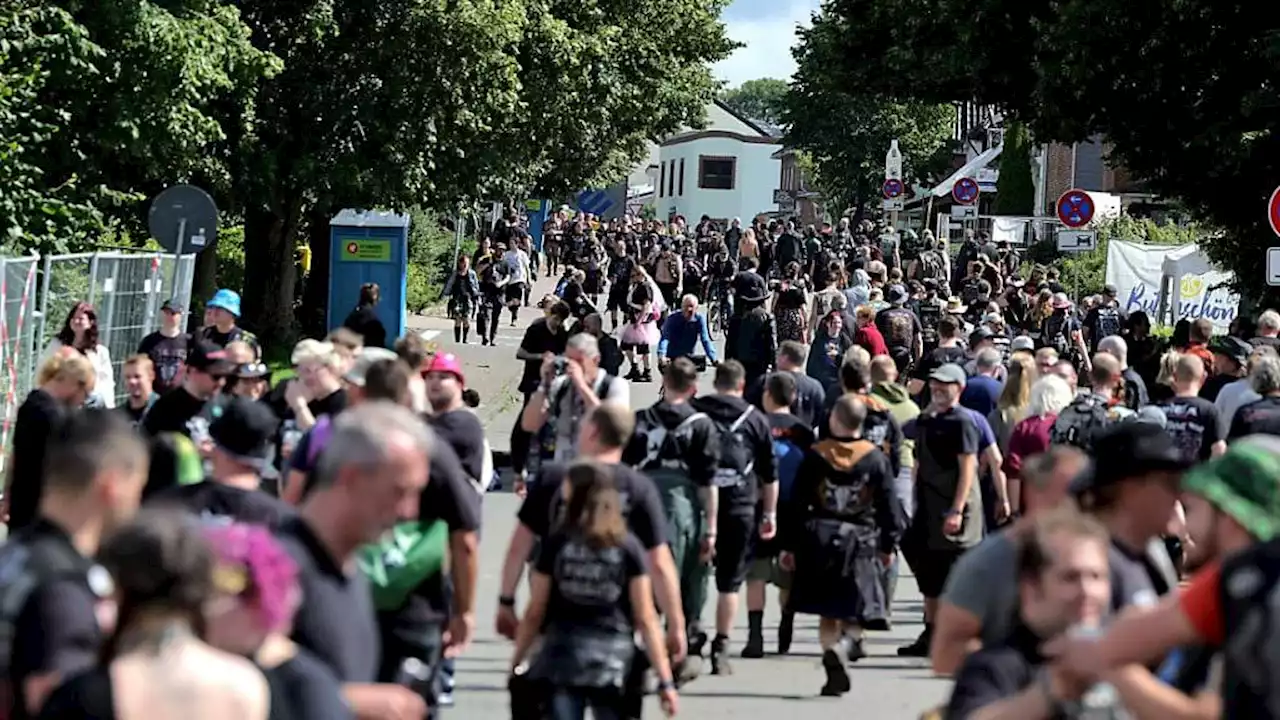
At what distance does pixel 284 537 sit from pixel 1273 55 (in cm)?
1970

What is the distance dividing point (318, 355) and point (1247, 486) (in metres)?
6.04

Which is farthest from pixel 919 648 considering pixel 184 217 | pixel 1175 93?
pixel 1175 93

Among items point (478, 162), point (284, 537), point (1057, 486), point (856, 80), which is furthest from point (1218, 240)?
point (284, 537)

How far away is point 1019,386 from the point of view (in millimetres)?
13883

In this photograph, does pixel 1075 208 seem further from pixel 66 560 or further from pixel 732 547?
pixel 66 560

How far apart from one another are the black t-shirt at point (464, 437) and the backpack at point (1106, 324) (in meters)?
15.9

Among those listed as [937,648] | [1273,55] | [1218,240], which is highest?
[1273,55]

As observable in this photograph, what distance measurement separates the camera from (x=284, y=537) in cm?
526

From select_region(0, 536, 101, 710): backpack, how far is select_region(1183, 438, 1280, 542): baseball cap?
8.12 feet

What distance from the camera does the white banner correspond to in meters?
30.9

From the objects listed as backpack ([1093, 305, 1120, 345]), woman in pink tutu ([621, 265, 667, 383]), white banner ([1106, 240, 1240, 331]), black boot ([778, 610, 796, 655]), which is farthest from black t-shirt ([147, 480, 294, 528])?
white banner ([1106, 240, 1240, 331])

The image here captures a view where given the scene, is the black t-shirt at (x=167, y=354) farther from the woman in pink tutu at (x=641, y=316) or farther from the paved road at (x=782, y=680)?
the woman in pink tutu at (x=641, y=316)

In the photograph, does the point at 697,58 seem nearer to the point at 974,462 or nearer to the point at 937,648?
the point at 974,462

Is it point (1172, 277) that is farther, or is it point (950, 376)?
point (1172, 277)
